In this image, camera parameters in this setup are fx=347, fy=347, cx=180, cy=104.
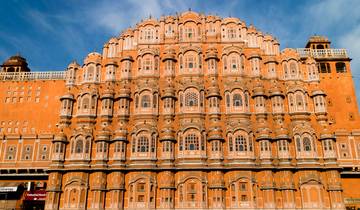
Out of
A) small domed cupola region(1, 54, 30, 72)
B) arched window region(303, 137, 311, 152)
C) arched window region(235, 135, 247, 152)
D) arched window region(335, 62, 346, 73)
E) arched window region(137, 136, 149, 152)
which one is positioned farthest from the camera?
small domed cupola region(1, 54, 30, 72)

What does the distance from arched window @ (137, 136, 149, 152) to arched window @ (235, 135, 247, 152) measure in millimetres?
9349

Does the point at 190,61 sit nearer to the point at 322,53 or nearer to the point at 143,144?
the point at 143,144

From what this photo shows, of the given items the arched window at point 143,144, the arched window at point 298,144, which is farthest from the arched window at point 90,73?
the arched window at point 298,144

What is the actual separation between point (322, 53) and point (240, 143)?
61.0 feet

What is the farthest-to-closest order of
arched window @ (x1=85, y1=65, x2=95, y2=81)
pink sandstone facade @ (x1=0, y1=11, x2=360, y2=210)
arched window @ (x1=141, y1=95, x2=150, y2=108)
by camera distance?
arched window @ (x1=85, y1=65, x2=95, y2=81), arched window @ (x1=141, y1=95, x2=150, y2=108), pink sandstone facade @ (x1=0, y1=11, x2=360, y2=210)

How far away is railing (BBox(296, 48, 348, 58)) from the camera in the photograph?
4444 cm

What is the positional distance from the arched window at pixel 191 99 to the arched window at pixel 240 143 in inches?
232

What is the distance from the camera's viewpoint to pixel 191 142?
3622 centimetres

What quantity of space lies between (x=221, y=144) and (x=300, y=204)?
9.63 metres

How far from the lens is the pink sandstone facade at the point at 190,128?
3472 cm

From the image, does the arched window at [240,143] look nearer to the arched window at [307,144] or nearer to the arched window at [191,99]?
the arched window at [191,99]

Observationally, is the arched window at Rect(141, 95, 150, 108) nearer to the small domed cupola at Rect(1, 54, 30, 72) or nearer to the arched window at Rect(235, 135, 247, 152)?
the arched window at Rect(235, 135, 247, 152)

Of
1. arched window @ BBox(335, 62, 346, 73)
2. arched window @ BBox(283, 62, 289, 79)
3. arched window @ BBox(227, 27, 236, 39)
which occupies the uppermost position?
arched window @ BBox(227, 27, 236, 39)

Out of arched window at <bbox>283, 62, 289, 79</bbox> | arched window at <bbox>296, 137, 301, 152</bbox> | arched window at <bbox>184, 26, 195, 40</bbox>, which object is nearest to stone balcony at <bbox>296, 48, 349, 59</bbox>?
arched window at <bbox>283, 62, 289, 79</bbox>
